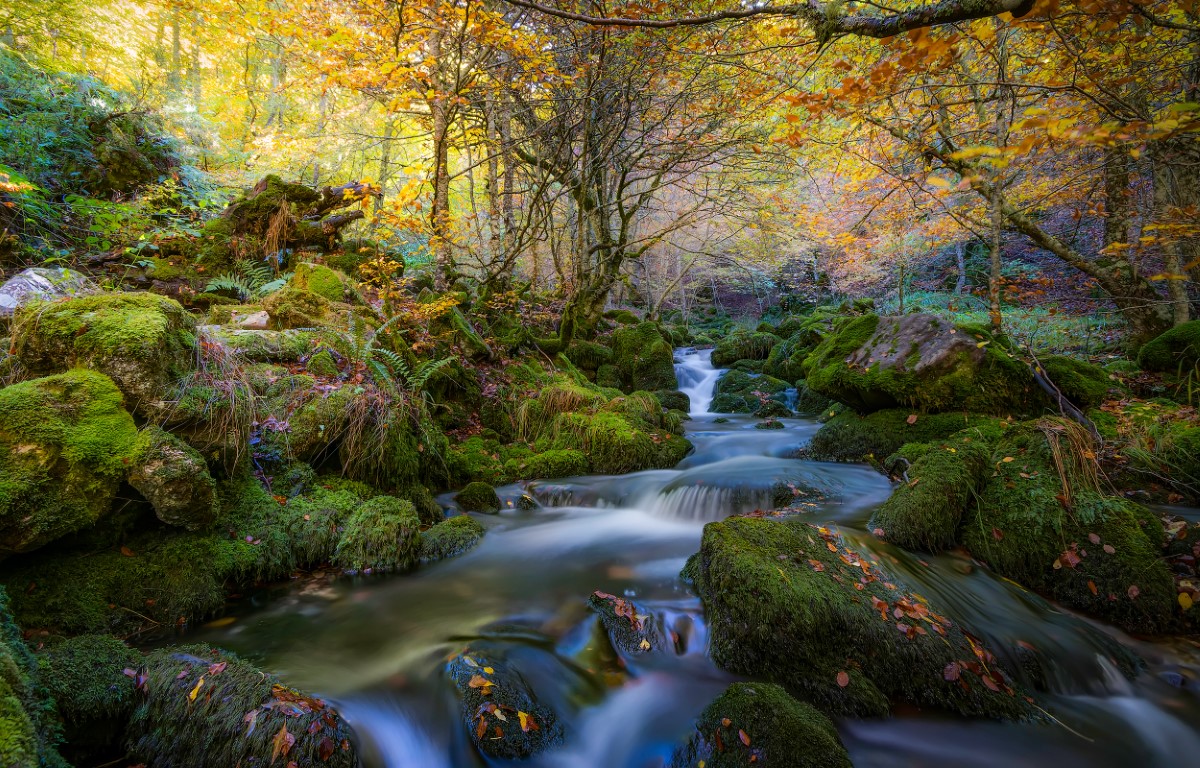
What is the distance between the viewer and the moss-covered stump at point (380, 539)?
12.8 ft

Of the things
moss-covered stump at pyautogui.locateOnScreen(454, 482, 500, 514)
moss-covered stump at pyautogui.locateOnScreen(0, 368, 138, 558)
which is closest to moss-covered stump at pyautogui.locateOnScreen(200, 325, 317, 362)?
moss-covered stump at pyautogui.locateOnScreen(0, 368, 138, 558)

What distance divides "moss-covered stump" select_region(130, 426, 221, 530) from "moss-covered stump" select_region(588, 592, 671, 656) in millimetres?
2774

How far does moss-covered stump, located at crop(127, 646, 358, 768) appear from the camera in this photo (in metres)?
2.00

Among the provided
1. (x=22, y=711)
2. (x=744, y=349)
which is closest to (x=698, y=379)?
(x=744, y=349)

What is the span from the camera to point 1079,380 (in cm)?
574

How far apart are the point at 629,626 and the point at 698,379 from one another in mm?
10883

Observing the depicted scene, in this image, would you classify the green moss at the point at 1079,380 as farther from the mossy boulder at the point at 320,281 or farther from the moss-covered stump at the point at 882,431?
the mossy boulder at the point at 320,281

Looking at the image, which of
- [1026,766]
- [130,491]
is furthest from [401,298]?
[1026,766]

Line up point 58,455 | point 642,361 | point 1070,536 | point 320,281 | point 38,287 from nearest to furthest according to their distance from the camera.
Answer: point 58,455
point 1070,536
point 38,287
point 320,281
point 642,361

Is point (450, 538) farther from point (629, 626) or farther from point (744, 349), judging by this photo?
point (744, 349)

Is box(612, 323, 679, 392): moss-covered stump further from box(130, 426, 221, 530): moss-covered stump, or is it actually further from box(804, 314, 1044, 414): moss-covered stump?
box(130, 426, 221, 530): moss-covered stump

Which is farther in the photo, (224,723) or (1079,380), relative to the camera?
(1079,380)

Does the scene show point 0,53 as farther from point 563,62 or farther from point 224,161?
point 563,62

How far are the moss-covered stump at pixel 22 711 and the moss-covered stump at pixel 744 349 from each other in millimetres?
14435
